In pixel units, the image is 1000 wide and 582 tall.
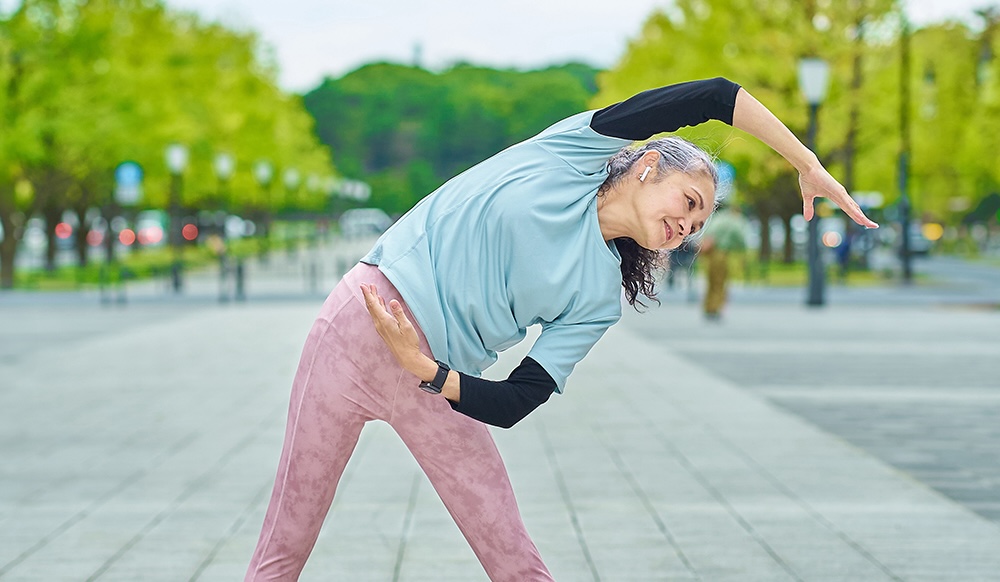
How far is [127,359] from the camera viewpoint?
46.6 feet

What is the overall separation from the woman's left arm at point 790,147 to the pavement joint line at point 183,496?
3.33 m

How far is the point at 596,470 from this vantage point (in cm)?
765

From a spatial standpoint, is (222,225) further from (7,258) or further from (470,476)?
(470,476)

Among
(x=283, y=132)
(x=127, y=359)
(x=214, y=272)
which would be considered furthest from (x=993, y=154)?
(x=127, y=359)

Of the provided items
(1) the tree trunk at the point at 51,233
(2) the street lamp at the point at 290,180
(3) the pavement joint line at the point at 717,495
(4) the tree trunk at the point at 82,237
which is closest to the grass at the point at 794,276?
(1) the tree trunk at the point at 51,233

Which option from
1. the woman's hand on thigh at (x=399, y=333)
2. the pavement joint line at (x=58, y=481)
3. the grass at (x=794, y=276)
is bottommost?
the grass at (x=794, y=276)

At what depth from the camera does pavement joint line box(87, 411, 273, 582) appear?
A: 547 cm

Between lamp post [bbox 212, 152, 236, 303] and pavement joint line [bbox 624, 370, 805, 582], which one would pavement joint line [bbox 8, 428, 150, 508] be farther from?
lamp post [bbox 212, 152, 236, 303]

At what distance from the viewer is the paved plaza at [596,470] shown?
5539 mm

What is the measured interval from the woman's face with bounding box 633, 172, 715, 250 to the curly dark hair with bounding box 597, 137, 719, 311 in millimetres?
19

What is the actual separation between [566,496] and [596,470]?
81 centimetres

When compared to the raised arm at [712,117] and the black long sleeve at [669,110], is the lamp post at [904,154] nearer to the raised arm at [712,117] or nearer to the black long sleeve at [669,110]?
the raised arm at [712,117]

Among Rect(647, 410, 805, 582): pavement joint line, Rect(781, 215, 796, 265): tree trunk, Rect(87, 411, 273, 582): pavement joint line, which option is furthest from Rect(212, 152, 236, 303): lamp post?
Rect(647, 410, 805, 582): pavement joint line

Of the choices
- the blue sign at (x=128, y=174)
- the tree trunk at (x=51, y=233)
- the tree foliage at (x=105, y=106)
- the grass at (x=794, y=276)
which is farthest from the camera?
the tree trunk at (x=51, y=233)
